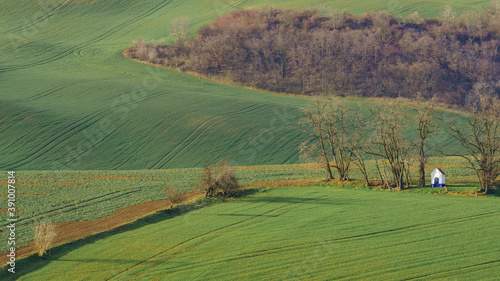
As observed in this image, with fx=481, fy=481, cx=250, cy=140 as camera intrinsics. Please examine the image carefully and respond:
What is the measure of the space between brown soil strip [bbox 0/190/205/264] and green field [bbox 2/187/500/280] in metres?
1.05

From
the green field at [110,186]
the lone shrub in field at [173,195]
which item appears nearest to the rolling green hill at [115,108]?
the green field at [110,186]

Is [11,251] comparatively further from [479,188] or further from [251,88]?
[251,88]

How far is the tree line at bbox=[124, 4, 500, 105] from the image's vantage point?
98.6 meters

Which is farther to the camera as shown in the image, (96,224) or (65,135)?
(65,135)

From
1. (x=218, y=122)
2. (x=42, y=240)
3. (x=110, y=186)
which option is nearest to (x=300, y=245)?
(x=42, y=240)

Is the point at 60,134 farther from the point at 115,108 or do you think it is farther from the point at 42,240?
the point at 42,240

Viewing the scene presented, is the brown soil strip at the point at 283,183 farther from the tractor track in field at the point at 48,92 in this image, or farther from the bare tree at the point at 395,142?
the tractor track in field at the point at 48,92

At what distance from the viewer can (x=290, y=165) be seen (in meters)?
62.0

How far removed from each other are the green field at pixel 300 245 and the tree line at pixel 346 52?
60.5m

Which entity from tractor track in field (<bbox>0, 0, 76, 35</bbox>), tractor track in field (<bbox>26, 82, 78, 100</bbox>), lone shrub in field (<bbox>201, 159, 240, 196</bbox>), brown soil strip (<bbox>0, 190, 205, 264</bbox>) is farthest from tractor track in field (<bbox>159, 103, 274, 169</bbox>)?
tractor track in field (<bbox>0, 0, 76, 35</bbox>)

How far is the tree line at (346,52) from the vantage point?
98562 mm

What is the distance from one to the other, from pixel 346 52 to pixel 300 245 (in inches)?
3182

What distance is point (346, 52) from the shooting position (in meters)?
107

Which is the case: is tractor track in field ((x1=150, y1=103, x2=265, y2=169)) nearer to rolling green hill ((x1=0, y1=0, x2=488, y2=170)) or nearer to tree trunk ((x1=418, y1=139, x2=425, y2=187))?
rolling green hill ((x1=0, y1=0, x2=488, y2=170))
